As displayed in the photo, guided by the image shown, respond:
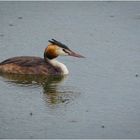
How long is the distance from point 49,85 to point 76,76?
687 mm

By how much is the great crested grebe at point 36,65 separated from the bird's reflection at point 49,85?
0.14m

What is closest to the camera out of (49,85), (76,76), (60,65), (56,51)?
(49,85)

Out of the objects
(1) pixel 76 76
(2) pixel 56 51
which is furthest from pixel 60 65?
(1) pixel 76 76

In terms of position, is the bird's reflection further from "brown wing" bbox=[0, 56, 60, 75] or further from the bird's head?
the bird's head

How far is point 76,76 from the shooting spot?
1585 centimetres

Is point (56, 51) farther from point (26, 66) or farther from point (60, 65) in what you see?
point (26, 66)

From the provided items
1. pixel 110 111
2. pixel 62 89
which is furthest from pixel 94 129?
pixel 62 89

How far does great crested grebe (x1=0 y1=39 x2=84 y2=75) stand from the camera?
1620cm

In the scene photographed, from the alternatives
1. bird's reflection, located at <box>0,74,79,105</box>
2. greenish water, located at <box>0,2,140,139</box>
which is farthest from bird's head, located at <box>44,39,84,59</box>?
bird's reflection, located at <box>0,74,79,105</box>

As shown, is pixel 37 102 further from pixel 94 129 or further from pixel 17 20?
pixel 17 20

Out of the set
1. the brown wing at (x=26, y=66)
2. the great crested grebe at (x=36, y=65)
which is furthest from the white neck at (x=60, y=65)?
the brown wing at (x=26, y=66)

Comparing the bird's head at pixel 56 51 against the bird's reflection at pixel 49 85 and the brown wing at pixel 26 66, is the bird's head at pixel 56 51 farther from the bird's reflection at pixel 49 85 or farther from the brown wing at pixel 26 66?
the bird's reflection at pixel 49 85

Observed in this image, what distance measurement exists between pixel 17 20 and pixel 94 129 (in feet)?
26.1

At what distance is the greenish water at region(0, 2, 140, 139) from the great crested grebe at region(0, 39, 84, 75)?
183mm
